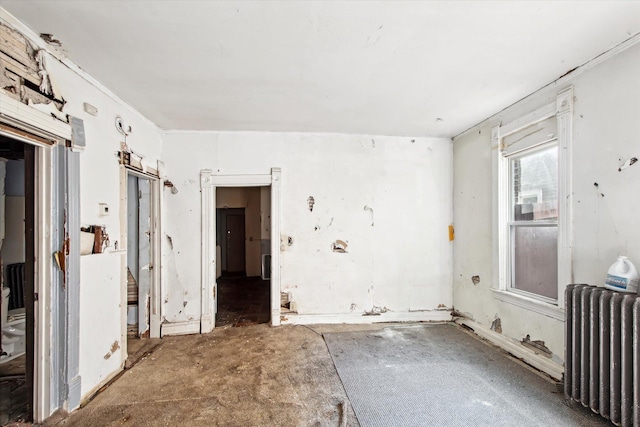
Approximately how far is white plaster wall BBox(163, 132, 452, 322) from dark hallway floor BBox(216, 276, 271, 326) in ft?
2.49

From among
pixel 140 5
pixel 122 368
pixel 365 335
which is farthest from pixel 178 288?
pixel 140 5

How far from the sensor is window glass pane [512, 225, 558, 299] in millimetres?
2490

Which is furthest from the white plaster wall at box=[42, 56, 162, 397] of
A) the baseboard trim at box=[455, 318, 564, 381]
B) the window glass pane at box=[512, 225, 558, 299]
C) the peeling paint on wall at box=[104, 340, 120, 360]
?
the window glass pane at box=[512, 225, 558, 299]

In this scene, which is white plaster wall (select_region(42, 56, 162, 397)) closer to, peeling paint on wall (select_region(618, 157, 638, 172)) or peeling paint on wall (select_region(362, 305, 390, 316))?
peeling paint on wall (select_region(362, 305, 390, 316))

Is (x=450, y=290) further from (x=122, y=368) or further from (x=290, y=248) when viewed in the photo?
(x=122, y=368)

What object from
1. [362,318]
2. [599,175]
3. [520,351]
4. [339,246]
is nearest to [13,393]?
[339,246]

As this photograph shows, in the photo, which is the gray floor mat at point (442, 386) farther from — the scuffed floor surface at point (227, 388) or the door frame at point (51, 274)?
the door frame at point (51, 274)

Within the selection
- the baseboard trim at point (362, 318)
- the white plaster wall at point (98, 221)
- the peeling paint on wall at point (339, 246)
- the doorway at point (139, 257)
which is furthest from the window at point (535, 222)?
the doorway at point (139, 257)

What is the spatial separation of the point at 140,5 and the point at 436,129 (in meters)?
3.26

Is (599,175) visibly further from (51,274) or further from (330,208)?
(51,274)

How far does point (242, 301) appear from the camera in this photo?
4.80m

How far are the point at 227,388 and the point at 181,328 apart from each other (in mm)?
1533

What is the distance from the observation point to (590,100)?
6.86 ft

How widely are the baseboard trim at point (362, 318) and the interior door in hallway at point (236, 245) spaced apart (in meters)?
3.97
